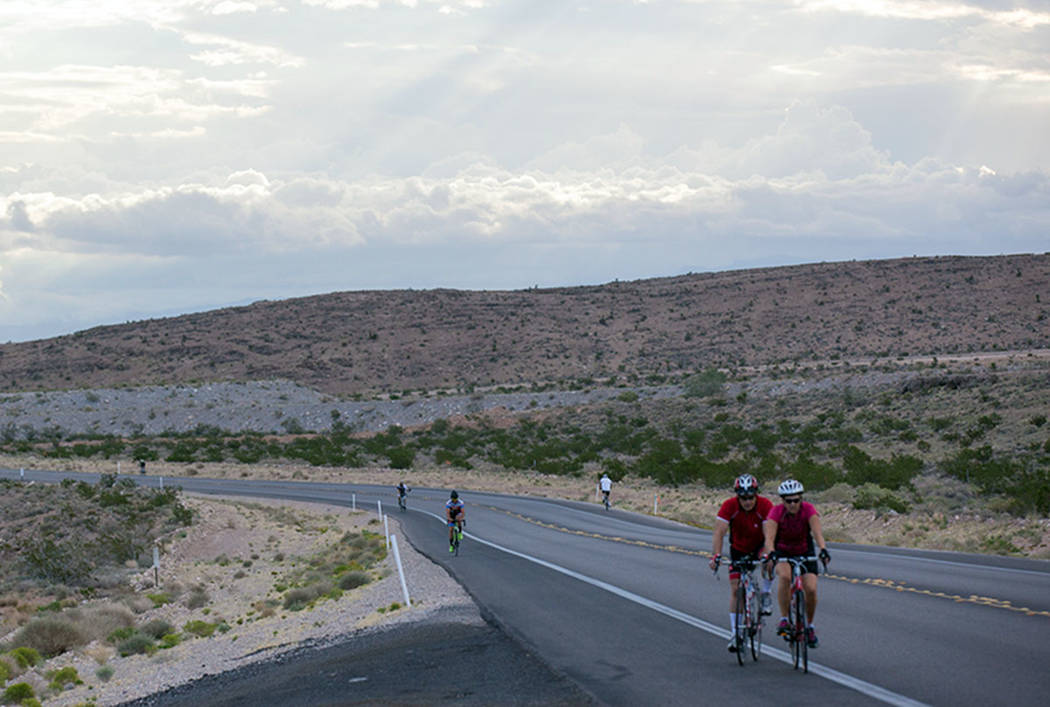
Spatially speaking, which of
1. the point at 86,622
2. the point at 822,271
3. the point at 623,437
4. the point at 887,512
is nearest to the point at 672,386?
the point at 623,437

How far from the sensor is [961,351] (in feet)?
307

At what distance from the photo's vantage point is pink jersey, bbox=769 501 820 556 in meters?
9.63

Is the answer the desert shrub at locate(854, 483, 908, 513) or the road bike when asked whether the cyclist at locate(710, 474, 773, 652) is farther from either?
the desert shrub at locate(854, 483, 908, 513)

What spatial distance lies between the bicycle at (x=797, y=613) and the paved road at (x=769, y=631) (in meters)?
0.25

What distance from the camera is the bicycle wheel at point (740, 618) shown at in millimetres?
9961

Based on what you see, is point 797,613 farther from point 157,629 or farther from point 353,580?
point 157,629

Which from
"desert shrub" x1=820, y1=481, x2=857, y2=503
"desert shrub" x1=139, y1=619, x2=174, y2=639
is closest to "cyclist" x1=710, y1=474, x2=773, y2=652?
"desert shrub" x1=139, y1=619, x2=174, y2=639

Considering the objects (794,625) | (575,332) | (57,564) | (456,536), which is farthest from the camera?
(575,332)

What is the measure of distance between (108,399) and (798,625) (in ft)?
313

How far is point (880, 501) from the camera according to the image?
31125 mm

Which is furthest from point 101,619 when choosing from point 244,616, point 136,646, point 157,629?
point 136,646

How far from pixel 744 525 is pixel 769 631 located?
8.91 ft

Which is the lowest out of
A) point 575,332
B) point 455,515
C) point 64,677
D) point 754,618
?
point 64,677

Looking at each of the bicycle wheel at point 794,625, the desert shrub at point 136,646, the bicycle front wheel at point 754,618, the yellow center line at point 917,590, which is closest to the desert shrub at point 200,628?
the desert shrub at point 136,646
